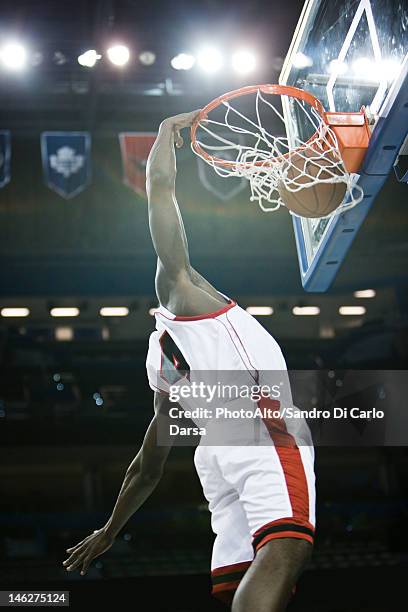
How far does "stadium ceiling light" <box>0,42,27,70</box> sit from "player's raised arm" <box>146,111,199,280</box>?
159 inches

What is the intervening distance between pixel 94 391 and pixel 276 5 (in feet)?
15.5

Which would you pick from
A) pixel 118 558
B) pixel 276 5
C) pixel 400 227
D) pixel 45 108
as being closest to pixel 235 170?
pixel 276 5

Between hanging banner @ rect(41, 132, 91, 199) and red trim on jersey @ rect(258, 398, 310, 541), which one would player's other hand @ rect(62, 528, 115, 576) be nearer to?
red trim on jersey @ rect(258, 398, 310, 541)

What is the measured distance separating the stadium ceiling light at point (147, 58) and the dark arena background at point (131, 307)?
0.01 meters

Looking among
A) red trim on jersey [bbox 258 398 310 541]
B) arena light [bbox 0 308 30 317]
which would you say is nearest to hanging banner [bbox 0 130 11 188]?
arena light [bbox 0 308 30 317]

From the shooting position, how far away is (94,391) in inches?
353

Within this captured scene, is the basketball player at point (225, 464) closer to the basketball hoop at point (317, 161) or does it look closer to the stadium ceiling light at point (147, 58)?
the basketball hoop at point (317, 161)

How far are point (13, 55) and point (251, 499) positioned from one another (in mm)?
5060

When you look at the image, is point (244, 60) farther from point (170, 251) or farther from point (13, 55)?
point (170, 251)

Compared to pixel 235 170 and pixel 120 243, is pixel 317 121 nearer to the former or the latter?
pixel 235 170

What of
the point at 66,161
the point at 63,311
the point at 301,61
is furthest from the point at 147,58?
the point at 63,311

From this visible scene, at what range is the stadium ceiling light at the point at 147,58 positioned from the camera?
22.5ft

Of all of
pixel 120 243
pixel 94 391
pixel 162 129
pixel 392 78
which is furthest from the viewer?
pixel 120 243

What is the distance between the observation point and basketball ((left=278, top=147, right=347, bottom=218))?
288 cm
